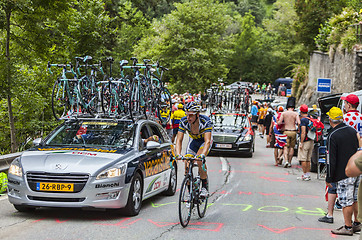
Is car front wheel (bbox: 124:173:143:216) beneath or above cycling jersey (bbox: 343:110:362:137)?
beneath

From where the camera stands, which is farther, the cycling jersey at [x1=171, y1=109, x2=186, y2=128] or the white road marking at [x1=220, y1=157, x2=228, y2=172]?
the cycling jersey at [x1=171, y1=109, x2=186, y2=128]

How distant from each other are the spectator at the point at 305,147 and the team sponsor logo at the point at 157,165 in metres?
5.24

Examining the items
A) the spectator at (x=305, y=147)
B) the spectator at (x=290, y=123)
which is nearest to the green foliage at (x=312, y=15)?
the spectator at (x=290, y=123)

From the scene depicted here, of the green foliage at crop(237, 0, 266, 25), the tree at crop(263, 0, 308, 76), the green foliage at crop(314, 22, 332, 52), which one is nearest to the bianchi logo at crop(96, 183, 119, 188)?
the green foliage at crop(314, 22, 332, 52)

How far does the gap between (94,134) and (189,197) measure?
226cm

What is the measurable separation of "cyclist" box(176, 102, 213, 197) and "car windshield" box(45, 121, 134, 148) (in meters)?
1.00

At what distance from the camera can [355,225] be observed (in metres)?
8.15

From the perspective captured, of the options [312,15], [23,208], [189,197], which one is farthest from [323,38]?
[23,208]

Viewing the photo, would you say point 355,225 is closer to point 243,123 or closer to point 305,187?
point 305,187

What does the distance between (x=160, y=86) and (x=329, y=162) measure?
6314 mm

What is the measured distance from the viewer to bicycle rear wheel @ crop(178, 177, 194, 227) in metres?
8.09

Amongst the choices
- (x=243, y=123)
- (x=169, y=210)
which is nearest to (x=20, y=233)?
(x=169, y=210)

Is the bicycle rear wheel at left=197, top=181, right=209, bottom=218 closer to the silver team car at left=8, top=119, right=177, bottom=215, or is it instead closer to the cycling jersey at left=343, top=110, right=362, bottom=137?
the silver team car at left=8, top=119, right=177, bottom=215

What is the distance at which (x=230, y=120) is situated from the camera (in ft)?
72.7
